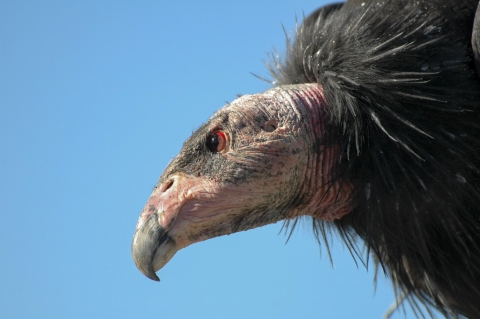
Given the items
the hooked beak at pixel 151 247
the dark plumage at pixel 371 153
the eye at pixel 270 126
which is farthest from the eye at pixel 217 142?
the hooked beak at pixel 151 247

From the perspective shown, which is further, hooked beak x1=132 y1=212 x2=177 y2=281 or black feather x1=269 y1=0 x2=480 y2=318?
black feather x1=269 y1=0 x2=480 y2=318

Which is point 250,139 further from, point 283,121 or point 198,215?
point 198,215

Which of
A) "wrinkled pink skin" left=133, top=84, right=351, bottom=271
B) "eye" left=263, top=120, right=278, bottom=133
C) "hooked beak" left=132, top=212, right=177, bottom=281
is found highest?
"eye" left=263, top=120, right=278, bottom=133

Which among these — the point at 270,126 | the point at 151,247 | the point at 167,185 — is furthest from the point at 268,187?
the point at 151,247

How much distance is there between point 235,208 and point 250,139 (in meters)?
0.48

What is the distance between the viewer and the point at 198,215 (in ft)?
15.5

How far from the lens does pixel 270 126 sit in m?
5.08

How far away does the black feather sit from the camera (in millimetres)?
4672

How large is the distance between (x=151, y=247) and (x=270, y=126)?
1202 mm

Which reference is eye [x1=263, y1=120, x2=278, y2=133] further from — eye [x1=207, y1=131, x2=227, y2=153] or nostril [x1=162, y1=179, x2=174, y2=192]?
nostril [x1=162, y1=179, x2=174, y2=192]

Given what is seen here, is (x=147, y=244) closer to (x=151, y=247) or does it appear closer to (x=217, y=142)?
(x=151, y=247)

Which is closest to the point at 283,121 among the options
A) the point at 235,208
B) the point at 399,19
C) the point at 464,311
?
the point at 235,208

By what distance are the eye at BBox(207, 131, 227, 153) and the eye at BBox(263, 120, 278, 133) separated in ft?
0.91

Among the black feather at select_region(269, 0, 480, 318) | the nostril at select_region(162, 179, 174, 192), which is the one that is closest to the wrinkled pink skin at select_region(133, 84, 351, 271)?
the nostril at select_region(162, 179, 174, 192)
